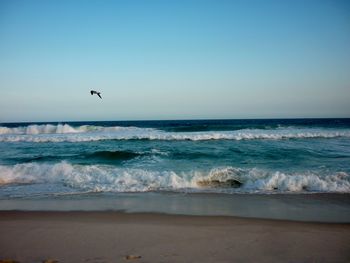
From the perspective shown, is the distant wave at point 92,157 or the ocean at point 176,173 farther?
the distant wave at point 92,157

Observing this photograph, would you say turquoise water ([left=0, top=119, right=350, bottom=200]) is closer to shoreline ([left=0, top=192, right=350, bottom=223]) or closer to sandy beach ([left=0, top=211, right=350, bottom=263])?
shoreline ([left=0, top=192, right=350, bottom=223])

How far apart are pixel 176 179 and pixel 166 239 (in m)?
4.89

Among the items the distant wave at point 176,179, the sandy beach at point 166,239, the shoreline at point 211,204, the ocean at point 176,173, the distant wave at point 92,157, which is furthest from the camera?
the distant wave at point 92,157

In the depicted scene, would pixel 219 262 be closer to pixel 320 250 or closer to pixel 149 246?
pixel 149 246

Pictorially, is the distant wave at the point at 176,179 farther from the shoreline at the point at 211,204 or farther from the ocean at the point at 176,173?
the shoreline at the point at 211,204

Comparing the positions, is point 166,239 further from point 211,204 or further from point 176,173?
point 176,173

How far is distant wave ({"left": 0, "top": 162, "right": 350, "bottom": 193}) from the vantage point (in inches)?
350

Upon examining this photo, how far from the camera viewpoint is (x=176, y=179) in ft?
32.1

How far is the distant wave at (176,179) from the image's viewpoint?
8.89 metres

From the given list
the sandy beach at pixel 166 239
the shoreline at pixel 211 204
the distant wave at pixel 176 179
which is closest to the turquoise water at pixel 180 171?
the distant wave at pixel 176 179

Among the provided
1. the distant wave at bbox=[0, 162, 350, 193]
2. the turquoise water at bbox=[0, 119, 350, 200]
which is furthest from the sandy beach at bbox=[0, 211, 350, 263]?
the distant wave at bbox=[0, 162, 350, 193]

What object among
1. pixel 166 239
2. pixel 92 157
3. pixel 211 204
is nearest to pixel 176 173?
pixel 211 204

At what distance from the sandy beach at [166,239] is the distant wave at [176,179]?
2.92 meters

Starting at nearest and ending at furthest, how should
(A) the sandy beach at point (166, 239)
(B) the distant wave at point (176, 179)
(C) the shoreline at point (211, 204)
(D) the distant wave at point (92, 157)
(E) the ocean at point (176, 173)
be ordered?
1. (A) the sandy beach at point (166, 239)
2. (C) the shoreline at point (211, 204)
3. (E) the ocean at point (176, 173)
4. (B) the distant wave at point (176, 179)
5. (D) the distant wave at point (92, 157)
